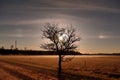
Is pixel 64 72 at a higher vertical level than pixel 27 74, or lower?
lower

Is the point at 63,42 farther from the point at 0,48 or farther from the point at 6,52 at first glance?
the point at 0,48

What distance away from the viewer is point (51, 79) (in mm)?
26391

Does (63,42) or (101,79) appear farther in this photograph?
(63,42)

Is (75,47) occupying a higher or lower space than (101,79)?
higher

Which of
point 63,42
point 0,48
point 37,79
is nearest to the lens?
point 37,79

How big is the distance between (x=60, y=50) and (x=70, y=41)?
1584 mm

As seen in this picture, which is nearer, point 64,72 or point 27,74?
point 27,74

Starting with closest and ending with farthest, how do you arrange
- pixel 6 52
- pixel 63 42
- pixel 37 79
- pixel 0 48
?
pixel 37 79 < pixel 63 42 < pixel 6 52 < pixel 0 48

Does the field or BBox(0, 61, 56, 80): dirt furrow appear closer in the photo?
BBox(0, 61, 56, 80): dirt furrow

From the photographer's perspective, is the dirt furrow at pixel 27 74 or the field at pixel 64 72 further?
the field at pixel 64 72

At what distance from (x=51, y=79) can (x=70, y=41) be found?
528 cm

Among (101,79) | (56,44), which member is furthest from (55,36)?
(101,79)

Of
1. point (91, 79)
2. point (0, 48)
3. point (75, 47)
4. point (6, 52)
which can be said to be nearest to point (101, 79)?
point (91, 79)

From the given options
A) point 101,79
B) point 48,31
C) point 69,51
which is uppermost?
point 48,31
